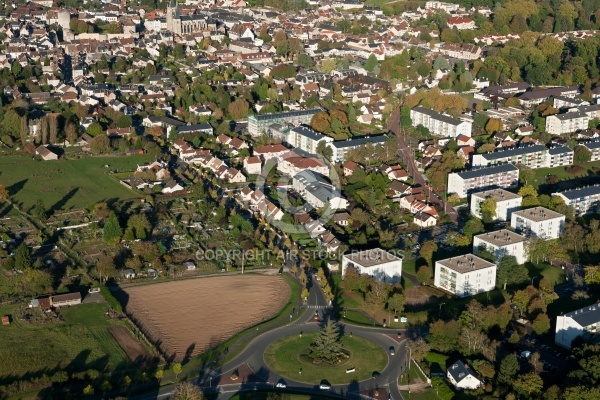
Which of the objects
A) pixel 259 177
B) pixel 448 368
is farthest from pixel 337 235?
pixel 448 368

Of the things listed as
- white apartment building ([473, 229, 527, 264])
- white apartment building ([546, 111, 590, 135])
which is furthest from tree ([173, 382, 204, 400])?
white apartment building ([546, 111, 590, 135])

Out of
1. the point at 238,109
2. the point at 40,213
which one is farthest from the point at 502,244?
the point at 238,109

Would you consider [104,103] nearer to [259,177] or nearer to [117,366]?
[259,177]

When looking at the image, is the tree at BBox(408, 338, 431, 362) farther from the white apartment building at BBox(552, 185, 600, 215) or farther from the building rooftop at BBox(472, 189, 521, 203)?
the white apartment building at BBox(552, 185, 600, 215)

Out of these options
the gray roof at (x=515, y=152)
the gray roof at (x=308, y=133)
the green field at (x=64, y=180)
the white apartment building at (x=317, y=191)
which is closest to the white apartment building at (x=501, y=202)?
the gray roof at (x=515, y=152)

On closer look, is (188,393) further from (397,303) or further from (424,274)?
(424,274)
